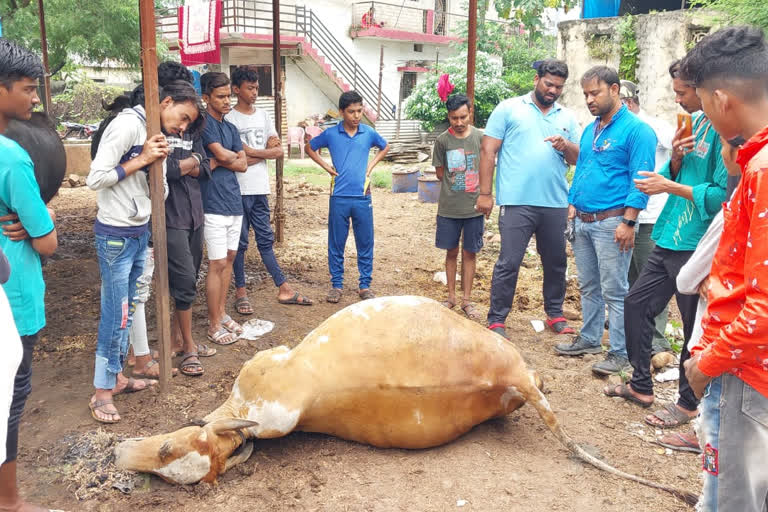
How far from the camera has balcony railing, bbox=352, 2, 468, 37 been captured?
23.5 meters

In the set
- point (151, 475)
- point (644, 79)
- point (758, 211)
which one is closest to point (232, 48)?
point (644, 79)

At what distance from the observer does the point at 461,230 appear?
18.8ft

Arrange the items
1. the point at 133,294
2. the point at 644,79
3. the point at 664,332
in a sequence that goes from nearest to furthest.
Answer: the point at 133,294, the point at 664,332, the point at 644,79

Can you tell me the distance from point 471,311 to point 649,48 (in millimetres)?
7572

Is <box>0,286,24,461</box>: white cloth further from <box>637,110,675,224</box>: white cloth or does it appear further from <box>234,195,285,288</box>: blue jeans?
<box>637,110,675,224</box>: white cloth

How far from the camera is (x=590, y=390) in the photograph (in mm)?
4098

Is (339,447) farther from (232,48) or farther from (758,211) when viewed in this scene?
(232,48)

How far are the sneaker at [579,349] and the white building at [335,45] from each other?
16.9 m

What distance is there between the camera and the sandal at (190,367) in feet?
13.5

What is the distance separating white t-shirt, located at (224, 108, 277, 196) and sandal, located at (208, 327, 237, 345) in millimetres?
1257

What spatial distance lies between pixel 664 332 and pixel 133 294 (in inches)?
156

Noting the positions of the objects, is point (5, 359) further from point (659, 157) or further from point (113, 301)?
point (659, 157)

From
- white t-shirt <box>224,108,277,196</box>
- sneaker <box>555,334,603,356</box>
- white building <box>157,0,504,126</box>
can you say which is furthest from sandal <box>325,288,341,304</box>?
white building <box>157,0,504,126</box>

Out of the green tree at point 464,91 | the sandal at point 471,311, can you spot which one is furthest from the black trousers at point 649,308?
the green tree at point 464,91
